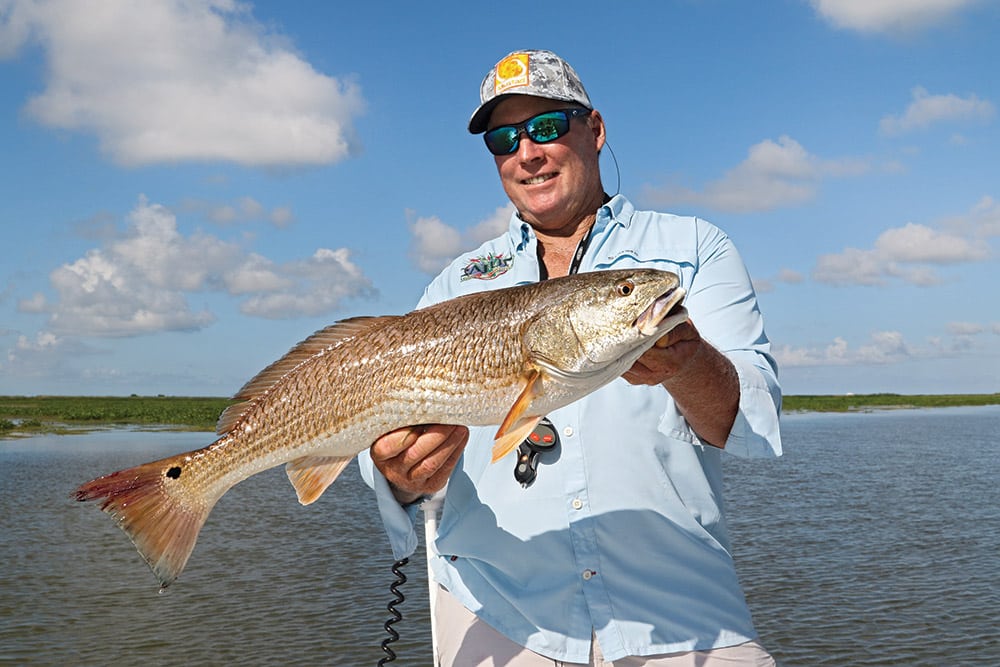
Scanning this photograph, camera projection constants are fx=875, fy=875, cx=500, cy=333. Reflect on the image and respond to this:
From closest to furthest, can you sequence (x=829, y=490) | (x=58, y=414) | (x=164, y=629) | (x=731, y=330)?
(x=731, y=330), (x=164, y=629), (x=829, y=490), (x=58, y=414)

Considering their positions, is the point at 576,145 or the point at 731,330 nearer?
the point at 731,330

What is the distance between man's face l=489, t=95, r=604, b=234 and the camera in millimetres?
4082

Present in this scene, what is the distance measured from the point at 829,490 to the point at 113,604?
57.7 ft

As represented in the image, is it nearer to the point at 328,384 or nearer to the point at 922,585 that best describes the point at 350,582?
the point at 922,585

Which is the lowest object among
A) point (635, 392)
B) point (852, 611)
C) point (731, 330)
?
point (852, 611)

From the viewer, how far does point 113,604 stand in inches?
543

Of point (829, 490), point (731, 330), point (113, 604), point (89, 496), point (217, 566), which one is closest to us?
point (89, 496)

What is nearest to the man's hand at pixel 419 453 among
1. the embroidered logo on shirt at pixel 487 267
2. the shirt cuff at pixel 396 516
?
the shirt cuff at pixel 396 516

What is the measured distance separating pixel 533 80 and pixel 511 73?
12cm

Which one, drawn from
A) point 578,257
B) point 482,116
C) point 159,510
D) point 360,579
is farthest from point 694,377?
point 360,579

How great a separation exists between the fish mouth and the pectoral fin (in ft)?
1.52

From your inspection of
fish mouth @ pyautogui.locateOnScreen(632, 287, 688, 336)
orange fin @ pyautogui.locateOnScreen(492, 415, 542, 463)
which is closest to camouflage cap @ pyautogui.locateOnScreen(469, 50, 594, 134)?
fish mouth @ pyautogui.locateOnScreen(632, 287, 688, 336)

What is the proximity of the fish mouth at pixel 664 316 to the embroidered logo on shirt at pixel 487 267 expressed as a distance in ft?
4.55

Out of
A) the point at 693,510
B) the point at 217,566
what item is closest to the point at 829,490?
the point at 217,566
